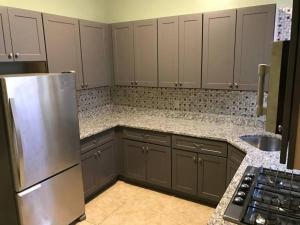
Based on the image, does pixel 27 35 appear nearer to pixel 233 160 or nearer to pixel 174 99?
pixel 174 99

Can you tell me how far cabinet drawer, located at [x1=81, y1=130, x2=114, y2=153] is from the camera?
2.79 meters

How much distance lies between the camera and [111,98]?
4.05m

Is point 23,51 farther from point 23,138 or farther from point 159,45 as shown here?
point 159,45

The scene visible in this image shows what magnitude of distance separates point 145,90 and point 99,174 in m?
1.41

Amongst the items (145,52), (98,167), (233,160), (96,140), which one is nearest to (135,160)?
(98,167)

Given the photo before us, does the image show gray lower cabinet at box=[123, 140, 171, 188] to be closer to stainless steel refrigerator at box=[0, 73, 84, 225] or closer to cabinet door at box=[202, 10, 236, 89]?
stainless steel refrigerator at box=[0, 73, 84, 225]

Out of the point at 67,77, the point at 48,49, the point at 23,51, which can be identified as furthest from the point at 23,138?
the point at 48,49

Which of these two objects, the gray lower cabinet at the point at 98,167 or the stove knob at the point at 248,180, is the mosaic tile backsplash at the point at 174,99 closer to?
the gray lower cabinet at the point at 98,167

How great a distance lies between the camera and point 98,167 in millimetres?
3041

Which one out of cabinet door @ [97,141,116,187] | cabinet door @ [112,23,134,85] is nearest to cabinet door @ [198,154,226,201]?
cabinet door @ [97,141,116,187]

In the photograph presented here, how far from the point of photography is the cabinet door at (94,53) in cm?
312

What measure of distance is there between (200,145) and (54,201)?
1.60 metres

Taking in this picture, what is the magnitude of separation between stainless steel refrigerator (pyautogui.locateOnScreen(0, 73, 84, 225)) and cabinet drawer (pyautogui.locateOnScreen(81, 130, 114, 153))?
27 centimetres

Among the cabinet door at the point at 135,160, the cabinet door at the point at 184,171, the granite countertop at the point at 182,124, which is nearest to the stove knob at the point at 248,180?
the granite countertop at the point at 182,124
